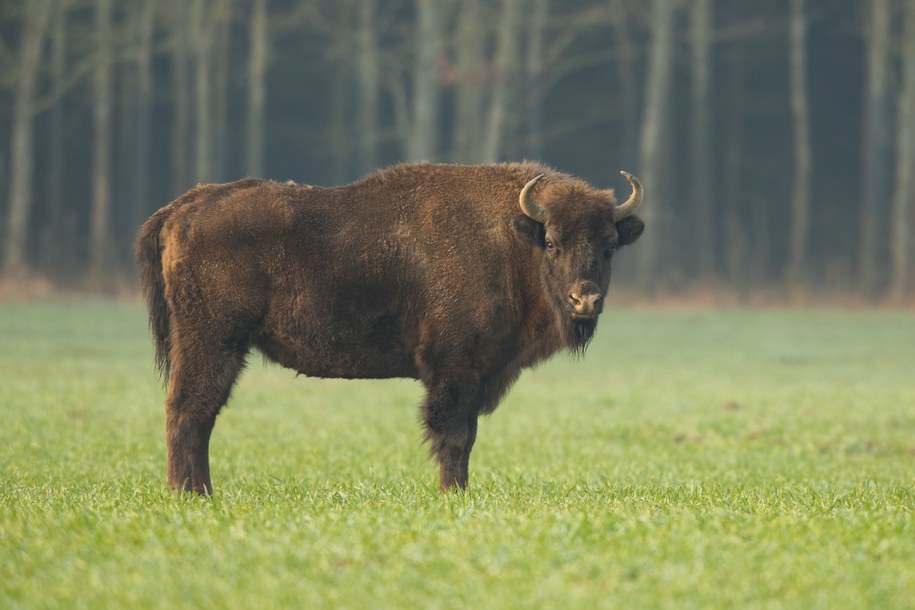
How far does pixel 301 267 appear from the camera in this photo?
11.1 m

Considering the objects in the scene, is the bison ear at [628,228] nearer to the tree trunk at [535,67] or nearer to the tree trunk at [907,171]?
the tree trunk at [907,171]

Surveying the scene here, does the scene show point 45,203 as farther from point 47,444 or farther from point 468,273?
point 468,273

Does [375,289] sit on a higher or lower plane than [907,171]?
higher

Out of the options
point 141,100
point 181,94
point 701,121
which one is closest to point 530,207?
point 701,121

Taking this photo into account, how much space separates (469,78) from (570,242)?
3457 centimetres

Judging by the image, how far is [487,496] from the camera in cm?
1004

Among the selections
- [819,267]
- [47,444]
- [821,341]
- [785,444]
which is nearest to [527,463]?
[785,444]

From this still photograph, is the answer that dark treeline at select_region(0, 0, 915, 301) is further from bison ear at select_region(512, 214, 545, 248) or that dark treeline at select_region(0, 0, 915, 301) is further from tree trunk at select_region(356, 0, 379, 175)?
bison ear at select_region(512, 214, 545, 248)

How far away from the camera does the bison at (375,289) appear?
11023mm

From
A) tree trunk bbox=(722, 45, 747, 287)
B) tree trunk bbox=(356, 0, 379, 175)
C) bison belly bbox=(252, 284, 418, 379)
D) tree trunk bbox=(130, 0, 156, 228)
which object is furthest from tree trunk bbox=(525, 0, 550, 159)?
bison belly bbox=(252, 284, 418, 379)

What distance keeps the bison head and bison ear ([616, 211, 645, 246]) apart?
0.21 m

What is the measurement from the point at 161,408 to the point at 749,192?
4627cm

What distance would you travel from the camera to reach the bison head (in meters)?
11.1

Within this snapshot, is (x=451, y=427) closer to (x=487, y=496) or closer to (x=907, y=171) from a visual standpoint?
(x=487, y=496)
